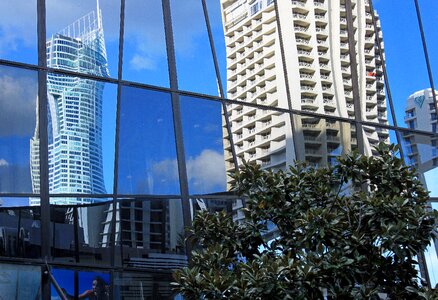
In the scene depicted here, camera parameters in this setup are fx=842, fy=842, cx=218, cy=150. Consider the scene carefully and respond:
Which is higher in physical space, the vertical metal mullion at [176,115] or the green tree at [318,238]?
the vertical metal mullion at [176,115]

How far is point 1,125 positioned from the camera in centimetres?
1466

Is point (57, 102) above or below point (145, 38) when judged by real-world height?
below

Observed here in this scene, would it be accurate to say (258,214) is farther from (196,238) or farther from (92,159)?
(92,159)

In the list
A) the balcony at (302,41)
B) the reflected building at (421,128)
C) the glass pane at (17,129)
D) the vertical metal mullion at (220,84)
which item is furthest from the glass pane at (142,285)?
the reflected building at (421,128)

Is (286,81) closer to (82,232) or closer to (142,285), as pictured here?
(142,285)

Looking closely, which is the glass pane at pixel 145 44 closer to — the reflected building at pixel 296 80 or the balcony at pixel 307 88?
the reflected building at pixel 296 80

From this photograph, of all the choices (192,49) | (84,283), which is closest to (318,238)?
(84,283)

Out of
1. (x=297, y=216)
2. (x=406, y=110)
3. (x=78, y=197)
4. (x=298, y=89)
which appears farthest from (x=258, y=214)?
(x=406, y=110)

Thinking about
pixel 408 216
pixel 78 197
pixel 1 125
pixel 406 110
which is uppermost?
pixel 406 110

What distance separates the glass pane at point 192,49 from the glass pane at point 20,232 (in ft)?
14.0

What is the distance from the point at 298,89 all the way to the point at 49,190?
6364 millimetres

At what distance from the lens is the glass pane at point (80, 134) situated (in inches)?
588

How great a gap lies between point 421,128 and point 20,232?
1057 cm

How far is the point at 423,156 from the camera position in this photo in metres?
20.2
